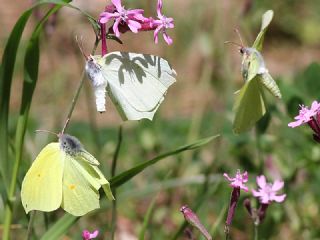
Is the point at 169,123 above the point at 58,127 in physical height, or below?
below

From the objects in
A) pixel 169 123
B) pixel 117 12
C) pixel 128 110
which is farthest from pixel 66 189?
pixel 169 123

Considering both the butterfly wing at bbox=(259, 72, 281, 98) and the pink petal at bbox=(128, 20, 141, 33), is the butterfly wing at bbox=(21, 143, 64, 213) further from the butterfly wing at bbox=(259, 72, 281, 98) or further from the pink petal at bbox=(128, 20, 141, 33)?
the butterfly wing at bbox=(259, 72, 281, 98)

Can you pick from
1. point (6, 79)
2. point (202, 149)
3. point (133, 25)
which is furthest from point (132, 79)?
point (202, 149)

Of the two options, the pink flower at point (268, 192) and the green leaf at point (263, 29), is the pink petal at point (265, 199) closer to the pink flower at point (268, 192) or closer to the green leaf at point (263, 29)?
the pink flower at point (268, 192)

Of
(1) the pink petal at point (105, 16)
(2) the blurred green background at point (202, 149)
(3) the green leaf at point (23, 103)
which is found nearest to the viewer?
(1) the pink petal at point (105, 16)

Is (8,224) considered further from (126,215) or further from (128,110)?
(126,215)

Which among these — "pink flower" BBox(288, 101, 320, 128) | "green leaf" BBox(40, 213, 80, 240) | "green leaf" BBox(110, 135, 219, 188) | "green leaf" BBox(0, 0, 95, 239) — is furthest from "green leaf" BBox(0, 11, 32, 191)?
"pink flower" BBox(288, 101, 320, 128)

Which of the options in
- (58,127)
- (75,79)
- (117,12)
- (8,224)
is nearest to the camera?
(117,12)

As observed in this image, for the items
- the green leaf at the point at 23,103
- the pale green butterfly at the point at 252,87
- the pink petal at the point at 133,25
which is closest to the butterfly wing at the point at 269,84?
the pale green butterfly at the point at 252,87

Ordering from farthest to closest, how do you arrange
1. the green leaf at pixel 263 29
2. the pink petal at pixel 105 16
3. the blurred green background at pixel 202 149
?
the blurred green background at pixel 202 149
the green leaf at pixel 263 29
the pink petal at pixel 105 16
